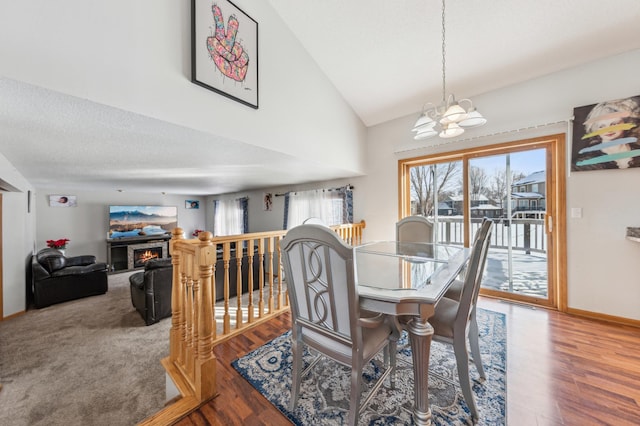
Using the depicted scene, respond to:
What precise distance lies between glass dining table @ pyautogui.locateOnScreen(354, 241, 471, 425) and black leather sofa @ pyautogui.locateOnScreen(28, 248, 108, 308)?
14.6 ft

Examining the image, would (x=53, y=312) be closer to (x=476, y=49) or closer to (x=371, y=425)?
(x=371, y=425)

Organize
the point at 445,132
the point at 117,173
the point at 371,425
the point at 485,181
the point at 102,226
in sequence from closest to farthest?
1. the point at 371,425
2. the point at 445,132
3. the point at 485,181
4. the point at 117,173
5. the point at 102,226

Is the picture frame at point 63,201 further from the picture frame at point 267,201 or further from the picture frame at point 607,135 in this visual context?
the picture frame at point 607,135

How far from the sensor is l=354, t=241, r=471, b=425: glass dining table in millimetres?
1098

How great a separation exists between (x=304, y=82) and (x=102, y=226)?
632cm

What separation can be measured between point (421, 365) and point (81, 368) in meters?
2.79

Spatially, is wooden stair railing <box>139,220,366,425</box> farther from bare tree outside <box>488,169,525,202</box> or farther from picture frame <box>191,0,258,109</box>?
bare tree outside <box>488,169,525,202</box>

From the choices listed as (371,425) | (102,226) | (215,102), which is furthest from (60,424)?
(102,226)

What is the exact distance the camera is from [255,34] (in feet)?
7.09

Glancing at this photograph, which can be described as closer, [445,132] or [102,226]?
[445,132]

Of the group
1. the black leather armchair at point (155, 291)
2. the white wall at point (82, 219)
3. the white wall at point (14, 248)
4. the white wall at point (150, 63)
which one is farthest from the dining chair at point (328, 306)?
the white wall at point (82, 219)

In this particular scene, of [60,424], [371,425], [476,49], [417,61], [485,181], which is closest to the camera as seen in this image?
[371,425]

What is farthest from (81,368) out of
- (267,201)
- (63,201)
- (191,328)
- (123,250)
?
(63,201)

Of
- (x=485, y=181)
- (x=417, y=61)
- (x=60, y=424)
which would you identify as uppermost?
(x=417, y=61)
